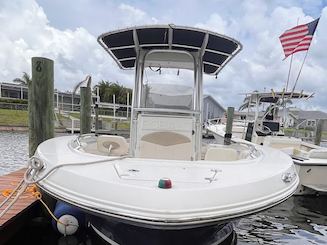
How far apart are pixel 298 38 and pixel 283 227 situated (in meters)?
5.46

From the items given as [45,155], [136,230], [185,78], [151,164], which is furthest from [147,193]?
[185,78]

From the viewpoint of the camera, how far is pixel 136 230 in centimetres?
261

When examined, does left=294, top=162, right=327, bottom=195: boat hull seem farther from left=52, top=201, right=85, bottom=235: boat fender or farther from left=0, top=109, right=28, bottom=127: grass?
left=0, top=109, right=28, bottom=127: grass

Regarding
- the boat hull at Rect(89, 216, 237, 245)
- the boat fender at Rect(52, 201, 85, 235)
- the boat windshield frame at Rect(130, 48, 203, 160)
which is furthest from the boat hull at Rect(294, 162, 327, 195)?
the boat fender at Rect(52, 201, 85, 235)

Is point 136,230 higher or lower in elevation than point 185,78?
lower

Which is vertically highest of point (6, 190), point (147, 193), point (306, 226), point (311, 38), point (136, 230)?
point (311, 38)

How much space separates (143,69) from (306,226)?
4.28 metres

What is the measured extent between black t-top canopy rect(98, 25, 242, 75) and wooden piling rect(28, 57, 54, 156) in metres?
1.10

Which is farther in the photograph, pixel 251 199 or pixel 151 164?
pixel 151 164

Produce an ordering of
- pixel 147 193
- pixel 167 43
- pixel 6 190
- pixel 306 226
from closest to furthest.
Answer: pixel 147 193 → pixel 6 190 → pixel 167 43 → pixel 306 226

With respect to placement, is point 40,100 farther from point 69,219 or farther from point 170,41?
point 170,41

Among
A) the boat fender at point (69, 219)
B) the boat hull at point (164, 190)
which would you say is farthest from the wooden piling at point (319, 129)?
the boat fender at point (69, 219)

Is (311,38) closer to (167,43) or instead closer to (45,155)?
(167,43)

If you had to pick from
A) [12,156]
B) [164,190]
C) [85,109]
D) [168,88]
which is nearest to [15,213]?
[164,190]
